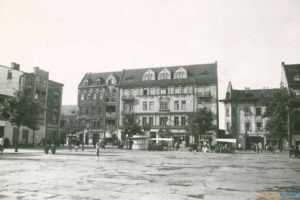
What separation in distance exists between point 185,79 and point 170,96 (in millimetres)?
4667

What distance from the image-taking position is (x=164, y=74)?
6838cm

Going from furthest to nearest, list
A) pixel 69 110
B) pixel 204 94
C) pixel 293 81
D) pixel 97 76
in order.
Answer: pixel 69 110 → pixel 97 76 → pixel 204 94 → pixel 293 81

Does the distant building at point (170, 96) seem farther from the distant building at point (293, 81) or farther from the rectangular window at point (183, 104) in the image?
the distant building at point (293, 81)

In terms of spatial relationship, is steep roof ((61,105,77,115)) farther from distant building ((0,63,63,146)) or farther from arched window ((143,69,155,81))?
distant building ((0,63,63,146))

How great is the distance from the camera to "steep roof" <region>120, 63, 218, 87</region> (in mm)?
64500

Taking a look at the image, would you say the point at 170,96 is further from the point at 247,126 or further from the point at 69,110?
the point at 69,110

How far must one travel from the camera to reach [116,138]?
227 ft

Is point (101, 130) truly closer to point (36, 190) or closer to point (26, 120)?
point (26, 120)

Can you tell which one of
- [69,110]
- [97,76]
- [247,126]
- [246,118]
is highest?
[97,76]

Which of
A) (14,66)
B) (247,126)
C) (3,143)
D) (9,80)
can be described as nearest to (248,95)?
(247,126)

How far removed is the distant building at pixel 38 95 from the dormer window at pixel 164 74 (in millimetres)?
20801

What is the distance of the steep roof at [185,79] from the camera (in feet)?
212

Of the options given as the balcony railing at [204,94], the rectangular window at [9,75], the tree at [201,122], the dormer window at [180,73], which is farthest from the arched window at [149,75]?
the rectangular window at [9,75]

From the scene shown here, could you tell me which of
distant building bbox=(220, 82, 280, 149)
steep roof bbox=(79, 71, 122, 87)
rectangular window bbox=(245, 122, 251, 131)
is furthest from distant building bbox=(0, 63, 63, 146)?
rectangular window bbox=(245, 122, 251, 131)
